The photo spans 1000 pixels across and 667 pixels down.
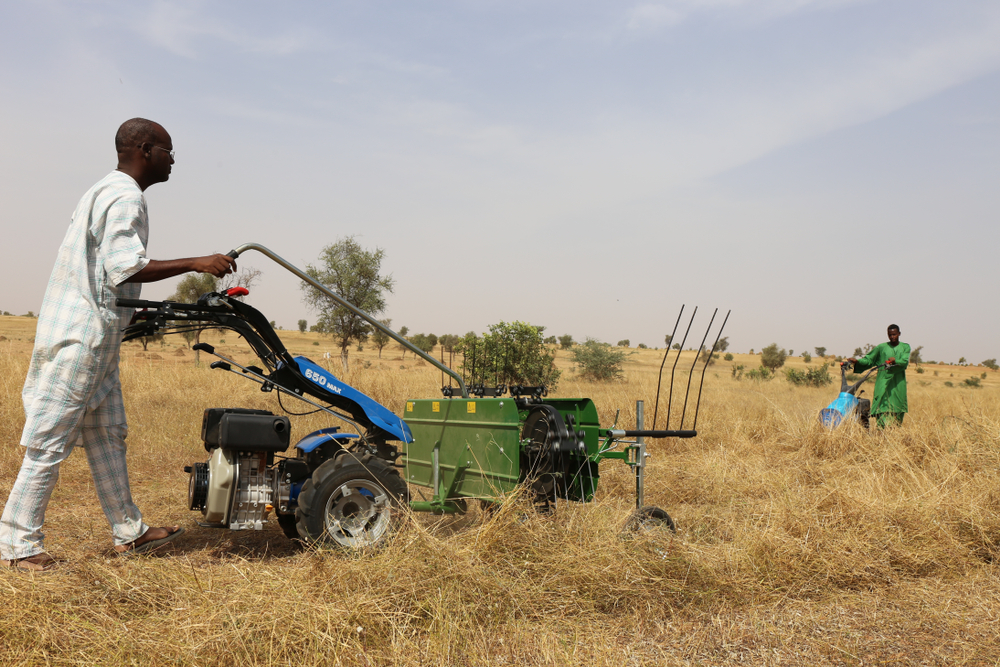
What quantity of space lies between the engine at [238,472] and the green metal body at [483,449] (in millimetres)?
914

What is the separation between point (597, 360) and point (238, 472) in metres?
24.6

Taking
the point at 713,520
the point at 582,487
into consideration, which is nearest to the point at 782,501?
the point at 713,520

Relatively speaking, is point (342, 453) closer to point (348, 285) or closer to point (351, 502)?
point (351, 502)

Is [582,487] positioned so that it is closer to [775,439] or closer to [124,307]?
[124,307]

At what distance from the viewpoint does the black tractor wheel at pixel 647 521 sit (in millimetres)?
4156

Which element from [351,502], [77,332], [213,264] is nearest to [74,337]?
[77,332]

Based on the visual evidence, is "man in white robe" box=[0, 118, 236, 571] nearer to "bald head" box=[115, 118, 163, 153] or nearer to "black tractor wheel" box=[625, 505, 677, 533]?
"bald head" box=[115, 118, 163, 153]

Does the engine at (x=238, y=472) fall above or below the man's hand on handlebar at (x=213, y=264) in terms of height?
below

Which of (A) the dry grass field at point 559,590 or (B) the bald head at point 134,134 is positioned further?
(B) the bald head at point 134,134

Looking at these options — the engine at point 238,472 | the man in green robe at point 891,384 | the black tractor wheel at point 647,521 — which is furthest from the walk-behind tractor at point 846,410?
the engine at point 238,472

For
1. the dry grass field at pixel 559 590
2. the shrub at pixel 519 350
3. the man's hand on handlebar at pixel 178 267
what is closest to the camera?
the dry grass field at pixel 559 590

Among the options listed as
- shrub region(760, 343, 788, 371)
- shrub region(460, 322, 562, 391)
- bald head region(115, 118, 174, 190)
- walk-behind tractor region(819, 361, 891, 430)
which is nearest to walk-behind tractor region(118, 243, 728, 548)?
bald head region(115, 118, 174, 190)

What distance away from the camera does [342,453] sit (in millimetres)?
4219

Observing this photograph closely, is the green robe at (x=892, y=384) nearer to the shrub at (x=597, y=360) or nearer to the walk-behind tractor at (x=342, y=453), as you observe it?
the walk-behind tractor at (x=342, y=453)
